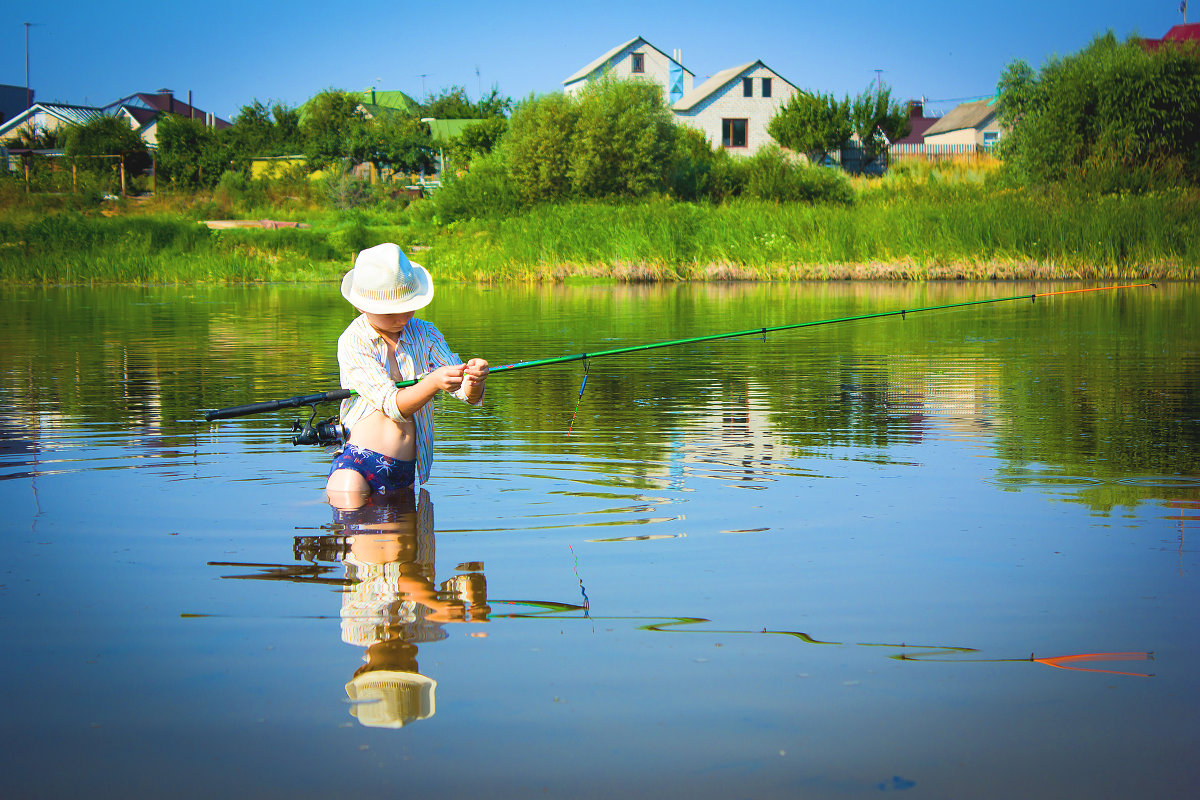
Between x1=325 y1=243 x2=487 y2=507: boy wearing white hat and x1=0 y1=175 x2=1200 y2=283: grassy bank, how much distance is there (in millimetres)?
21373

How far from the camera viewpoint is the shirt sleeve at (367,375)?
4.98 meters

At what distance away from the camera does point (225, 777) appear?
8.55ft

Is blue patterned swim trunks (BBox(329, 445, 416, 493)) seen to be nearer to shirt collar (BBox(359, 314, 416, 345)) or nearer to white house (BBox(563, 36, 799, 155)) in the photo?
shirt collar (BBox(359, 314, 416, 345))

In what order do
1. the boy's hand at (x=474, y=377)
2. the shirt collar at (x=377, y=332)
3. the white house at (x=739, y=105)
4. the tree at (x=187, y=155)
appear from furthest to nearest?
the white house at (x=739, y=105) → the tree at (x=187, y=155) → the shirt collar at (x=377, y=332) → the boy's hand at (x=474, y=377)

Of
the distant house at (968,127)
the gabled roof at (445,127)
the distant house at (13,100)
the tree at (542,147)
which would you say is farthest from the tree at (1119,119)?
the distant house at (13,100)

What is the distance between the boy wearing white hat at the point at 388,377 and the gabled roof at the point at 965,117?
244 feet

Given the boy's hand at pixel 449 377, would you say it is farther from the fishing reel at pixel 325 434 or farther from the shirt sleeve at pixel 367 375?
the fishing reel at pixel 325 434

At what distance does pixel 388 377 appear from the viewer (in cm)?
510

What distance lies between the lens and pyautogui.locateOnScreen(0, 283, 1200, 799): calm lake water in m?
2.68

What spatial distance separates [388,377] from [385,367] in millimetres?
115

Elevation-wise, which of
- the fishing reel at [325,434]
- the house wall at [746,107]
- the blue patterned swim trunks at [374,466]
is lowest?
the blue patterned swim trunks at [374,466]

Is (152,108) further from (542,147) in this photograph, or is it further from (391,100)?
(542,147)

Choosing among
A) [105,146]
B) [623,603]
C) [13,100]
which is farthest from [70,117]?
[623,603]

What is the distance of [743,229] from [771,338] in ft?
43.0
